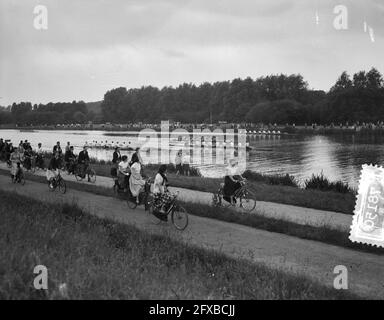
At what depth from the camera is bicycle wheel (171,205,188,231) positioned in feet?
42.1

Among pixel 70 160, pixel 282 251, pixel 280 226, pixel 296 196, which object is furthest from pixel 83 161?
pixel 282 251

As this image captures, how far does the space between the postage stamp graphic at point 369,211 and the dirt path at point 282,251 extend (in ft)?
1.98

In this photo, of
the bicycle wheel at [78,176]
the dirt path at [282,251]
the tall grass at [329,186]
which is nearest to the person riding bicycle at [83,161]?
the bicycle wheel at [78,176]

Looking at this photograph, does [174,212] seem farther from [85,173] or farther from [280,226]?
[85,173]

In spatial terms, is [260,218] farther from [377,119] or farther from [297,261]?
[377,119]

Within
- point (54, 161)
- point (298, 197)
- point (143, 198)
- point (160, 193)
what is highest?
point (54, 161)

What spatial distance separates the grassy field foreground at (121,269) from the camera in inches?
238

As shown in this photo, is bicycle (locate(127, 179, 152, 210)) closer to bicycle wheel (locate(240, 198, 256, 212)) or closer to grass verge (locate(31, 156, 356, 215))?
bicycle wheel (locate(240, 198, 256, 212))

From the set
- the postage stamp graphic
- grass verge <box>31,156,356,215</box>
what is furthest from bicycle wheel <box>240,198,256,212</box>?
the postage stamp graphic

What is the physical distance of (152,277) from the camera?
7328mm

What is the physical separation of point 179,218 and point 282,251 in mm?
3418

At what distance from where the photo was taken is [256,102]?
138 m

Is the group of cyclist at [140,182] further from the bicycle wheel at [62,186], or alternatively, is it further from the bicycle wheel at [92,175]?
the bicycle wheel at [92,175]

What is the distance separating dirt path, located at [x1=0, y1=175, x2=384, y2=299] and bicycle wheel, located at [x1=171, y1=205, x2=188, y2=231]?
216 millimetres
